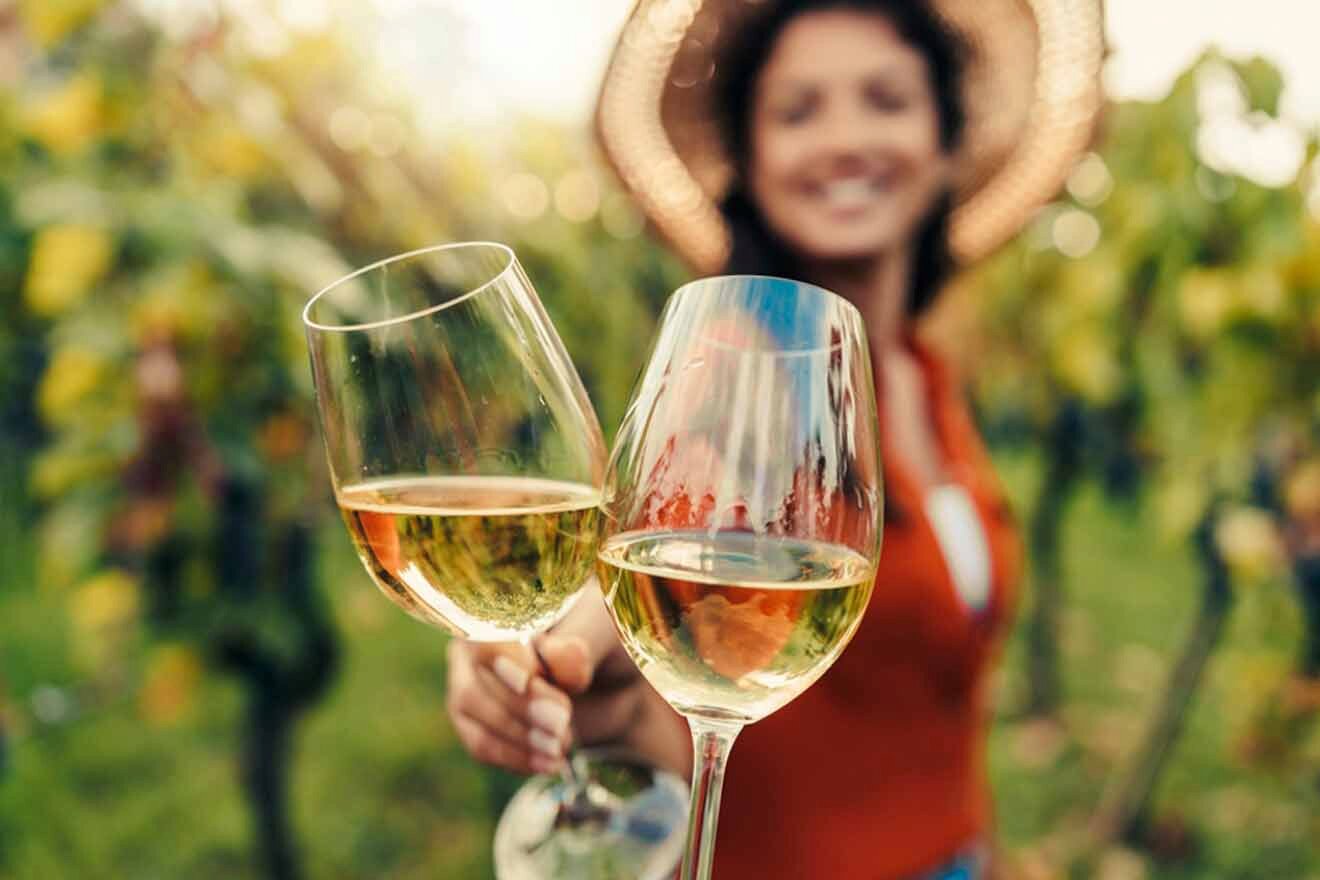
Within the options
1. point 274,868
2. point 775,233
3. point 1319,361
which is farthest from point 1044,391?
point 274,868

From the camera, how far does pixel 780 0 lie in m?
2.25

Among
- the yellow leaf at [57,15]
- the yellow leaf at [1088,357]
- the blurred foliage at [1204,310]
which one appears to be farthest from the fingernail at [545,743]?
the yellow leaf at [1088,357]

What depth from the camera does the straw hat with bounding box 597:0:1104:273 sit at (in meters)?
2.28

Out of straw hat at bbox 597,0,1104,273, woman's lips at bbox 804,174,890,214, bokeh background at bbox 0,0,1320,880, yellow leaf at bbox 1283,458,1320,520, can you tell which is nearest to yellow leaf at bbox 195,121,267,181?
bokeh background at bbox 0,0,1320,880

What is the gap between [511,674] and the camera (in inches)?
38.0

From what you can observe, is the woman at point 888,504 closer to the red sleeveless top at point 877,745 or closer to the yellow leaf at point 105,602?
the red sleeveless top at point 877,745

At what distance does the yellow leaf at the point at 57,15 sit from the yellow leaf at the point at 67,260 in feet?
1.15

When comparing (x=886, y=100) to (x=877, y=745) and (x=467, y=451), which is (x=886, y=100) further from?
(x=467, y=451)

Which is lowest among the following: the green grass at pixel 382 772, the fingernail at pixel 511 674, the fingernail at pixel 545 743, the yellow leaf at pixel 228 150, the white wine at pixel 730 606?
the green grass at pixel 382 772

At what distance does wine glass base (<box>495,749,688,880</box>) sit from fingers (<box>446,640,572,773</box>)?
0.09m

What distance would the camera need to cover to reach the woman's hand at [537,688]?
0.96 m

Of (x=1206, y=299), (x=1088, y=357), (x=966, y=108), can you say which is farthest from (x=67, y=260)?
(x=1088, y=357)

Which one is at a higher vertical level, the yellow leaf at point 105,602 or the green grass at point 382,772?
the yellow leaf at point 105,602

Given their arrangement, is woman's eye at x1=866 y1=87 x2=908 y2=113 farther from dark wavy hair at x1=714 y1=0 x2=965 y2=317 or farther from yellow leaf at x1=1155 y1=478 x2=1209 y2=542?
yellow leaf at x1=1155 y1=478 x2=1209 y2=542
